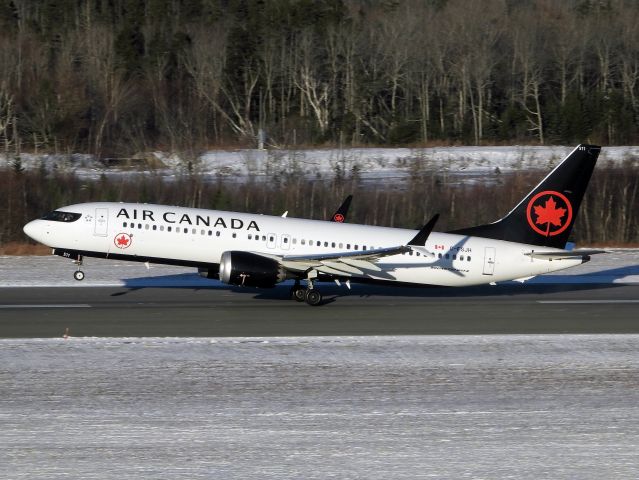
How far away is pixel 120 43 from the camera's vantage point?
91812 millimetres

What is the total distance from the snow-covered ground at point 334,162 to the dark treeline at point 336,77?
8.11 metres

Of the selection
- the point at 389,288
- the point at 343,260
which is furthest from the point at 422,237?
the point at 389,288

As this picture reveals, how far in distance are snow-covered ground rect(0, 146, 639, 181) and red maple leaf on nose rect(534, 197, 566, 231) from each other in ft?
78.6

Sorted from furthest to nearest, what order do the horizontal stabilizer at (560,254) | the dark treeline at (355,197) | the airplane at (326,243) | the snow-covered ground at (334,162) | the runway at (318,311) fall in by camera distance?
the snow-covered ground at (334,162)
the dark treeline at (355,197)
the horizontal stabilizer at (560,254)
the airplane at (326,243)
the runway at (318,311)

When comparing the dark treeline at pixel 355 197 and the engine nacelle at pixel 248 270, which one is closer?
the engine nacelle at pixel 248 270

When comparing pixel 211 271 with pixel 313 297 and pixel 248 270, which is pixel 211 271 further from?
pixel 313 297

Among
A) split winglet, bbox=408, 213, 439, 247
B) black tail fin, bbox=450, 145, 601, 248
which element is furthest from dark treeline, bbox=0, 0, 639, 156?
split winglet, bbox=408, 213, 439, 247

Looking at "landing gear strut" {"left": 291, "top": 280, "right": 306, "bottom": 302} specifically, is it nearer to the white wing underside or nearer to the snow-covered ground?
the white wing underside

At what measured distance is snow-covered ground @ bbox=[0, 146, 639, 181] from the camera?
183 ft

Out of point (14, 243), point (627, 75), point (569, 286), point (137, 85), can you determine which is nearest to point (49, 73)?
point (137, 85)

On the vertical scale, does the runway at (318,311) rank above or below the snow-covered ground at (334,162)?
below

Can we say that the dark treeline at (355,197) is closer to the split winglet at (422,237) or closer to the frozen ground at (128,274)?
the frozen ground at (128,274)

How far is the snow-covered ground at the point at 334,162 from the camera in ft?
183

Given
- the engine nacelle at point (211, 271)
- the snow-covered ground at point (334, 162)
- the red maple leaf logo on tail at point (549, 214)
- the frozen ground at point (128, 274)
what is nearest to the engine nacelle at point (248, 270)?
the engine nacelle at point (211, 271)
